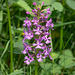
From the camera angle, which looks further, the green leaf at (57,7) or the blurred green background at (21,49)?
the green leaf at (57,7)

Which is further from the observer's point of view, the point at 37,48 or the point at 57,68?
the point at 57,68

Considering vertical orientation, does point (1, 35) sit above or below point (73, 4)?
below

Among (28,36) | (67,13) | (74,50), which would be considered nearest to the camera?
(28,36)

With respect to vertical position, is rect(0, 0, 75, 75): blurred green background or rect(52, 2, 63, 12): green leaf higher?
rect(52, 2, 63, 12): green leaf

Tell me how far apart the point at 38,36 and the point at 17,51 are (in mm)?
482

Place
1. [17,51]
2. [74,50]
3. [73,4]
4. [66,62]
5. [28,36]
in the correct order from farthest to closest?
[74,50] < [73,4] < [66,62] < [17,51] < [28,36]

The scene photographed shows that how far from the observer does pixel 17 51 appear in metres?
1.74

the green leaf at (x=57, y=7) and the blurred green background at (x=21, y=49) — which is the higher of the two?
the green leaf at (x=57, y=7)

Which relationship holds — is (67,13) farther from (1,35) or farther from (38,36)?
(38,36)

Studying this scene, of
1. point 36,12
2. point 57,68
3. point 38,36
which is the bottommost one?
A: point 57,68

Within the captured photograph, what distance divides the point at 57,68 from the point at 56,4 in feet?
2.28

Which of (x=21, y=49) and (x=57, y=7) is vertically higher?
(x=57, y=7)

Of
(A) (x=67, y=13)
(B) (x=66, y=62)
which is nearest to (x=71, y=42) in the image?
(A) (x=67, y=13)

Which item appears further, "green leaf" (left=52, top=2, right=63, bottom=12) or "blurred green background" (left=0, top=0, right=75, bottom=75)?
"green leaf" (left=52, top=2, right=63, bottom=12)
